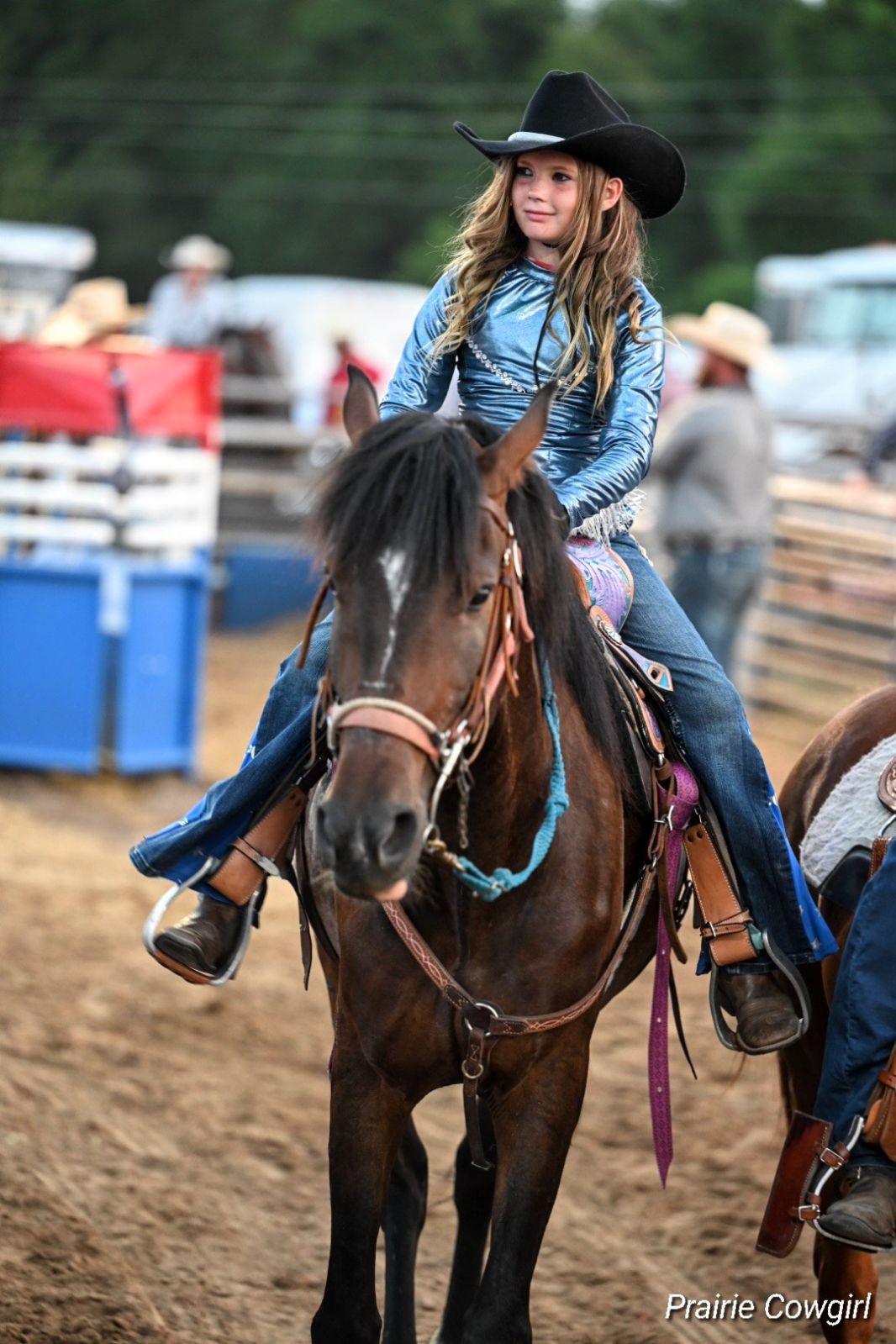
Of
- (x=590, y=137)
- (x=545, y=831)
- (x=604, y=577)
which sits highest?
(x=590, y=137)

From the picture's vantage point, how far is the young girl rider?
3.51 metres

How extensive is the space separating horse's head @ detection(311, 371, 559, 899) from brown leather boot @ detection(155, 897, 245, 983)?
1.20 meters

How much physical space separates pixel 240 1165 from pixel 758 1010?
1.97 metres

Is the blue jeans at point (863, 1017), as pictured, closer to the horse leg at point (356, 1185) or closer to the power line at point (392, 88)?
the horse leg at point (356, 1185)

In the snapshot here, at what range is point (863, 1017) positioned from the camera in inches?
137

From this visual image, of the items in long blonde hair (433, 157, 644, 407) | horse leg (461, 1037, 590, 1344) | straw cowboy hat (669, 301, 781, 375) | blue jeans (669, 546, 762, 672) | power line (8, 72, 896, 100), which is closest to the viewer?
horse leg (461, 1037, 590, 1344)

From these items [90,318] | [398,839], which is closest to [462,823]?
[398,839]

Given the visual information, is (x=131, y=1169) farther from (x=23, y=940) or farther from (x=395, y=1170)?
(x=23, y=940)

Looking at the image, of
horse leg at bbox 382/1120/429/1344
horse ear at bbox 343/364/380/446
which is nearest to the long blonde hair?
horse ear at bbox 343/364/380/446

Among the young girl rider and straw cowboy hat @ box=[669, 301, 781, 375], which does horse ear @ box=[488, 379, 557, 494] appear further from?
straw cowboy hat @ box=[669, 301, 781, 375]

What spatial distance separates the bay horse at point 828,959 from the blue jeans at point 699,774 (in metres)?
0.40

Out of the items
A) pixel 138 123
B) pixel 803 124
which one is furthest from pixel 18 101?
pixel 803 124

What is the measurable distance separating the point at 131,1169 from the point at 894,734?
96.5 inches

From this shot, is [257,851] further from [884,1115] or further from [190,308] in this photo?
[190,308]
